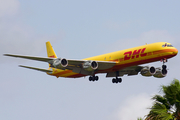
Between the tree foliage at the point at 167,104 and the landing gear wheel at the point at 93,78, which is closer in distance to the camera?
the tree foliage at the point at 167,104

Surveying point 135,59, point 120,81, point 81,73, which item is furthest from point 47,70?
point 135,59

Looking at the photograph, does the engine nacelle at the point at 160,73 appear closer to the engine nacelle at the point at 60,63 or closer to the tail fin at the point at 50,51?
the engine nacelle at the point at 60,63

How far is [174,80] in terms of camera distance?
2514 cm

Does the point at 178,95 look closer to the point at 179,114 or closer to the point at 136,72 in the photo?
the point at 179,114

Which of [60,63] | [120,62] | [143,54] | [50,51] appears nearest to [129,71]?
[120,62]

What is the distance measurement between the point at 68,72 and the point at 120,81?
9.20m

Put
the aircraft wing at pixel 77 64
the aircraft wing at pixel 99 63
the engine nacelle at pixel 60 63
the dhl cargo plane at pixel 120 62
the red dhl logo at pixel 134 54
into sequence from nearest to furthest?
the dhl cargo plane at pixel 120 62 < the red dhl logo at pixel 134 54 < the engine nacelle at pixel 60 63 < the aircraft wing at pixel 77 64 < the aircraft wing at pixel 99 63

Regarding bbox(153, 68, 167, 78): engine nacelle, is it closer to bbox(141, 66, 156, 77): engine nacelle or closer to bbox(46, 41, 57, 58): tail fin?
bbox(141, 66, 156, 77): engine nacelle

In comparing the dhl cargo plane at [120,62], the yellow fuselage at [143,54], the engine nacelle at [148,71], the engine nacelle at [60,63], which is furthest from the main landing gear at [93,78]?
the engine nacelle at [60,63]

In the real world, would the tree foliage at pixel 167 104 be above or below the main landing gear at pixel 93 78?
below

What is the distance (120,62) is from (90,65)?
14.7 ft

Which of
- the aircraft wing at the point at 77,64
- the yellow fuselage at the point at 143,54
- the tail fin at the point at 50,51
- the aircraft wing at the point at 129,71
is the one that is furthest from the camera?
the tail fin at the point at 50,51

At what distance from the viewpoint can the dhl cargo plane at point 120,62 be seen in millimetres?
43406

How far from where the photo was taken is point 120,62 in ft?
151
